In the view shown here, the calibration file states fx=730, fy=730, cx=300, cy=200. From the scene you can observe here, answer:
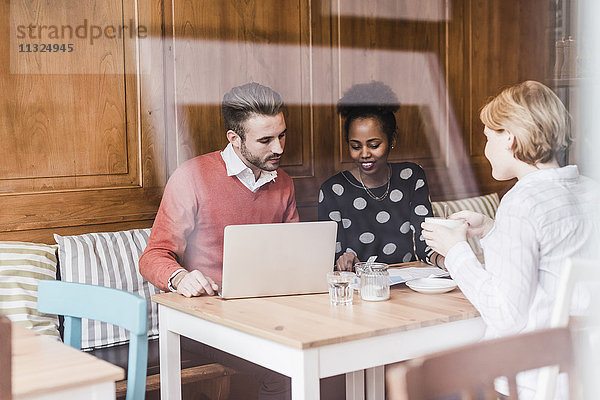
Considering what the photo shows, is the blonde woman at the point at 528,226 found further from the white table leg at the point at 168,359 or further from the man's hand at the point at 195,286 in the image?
the white table leg at the point at 168,359

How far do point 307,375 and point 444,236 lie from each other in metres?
0.40

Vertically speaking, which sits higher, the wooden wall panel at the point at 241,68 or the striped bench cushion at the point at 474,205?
the wooden wall panel at the point at 241,68

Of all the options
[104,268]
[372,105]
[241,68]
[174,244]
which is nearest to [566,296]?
[174,244]

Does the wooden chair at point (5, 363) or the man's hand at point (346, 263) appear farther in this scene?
the man's hand at point (346, 263)

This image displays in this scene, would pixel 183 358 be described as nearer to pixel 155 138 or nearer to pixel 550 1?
pixel 155 138

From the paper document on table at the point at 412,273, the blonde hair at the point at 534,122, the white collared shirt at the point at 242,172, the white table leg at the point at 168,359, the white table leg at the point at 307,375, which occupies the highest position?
the blonde hair at the point at 534,122

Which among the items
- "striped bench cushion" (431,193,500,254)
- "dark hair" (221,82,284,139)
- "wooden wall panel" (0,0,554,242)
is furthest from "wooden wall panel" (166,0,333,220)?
"striped bench cushion" (431,193,500,254)

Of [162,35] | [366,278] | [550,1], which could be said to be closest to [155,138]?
[162,35]

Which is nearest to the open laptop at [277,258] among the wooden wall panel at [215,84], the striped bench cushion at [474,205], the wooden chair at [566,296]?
the wooden chair at [566,296]

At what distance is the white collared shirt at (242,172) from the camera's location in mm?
2016

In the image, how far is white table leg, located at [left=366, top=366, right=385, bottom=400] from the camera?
5.91 ft

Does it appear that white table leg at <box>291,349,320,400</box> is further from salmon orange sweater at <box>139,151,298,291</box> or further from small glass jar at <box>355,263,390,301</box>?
salmon orange sweater at <box>139,151,298,291</box>

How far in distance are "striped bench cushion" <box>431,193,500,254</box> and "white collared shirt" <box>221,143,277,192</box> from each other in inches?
35.7

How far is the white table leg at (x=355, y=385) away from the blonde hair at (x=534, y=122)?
2.40 feet
